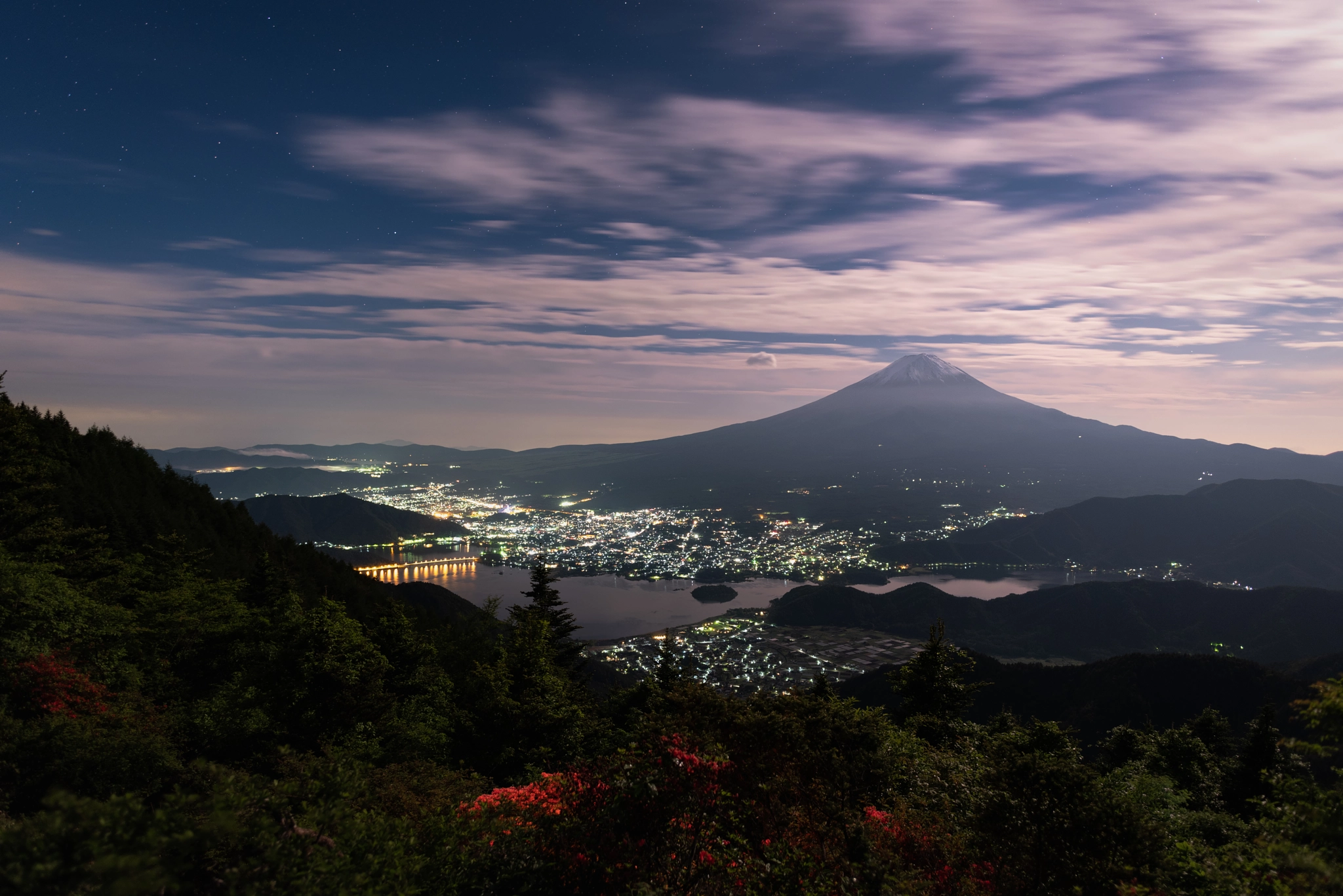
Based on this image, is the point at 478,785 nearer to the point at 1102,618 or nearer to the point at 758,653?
the point at 758,653

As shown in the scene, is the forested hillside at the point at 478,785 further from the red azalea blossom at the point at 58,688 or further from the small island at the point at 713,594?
the small island at the point at 713,594

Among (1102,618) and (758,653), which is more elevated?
(758,653)

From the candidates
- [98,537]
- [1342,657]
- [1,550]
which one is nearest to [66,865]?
[1,550]

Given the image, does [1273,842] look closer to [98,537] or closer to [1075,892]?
[1075,892]

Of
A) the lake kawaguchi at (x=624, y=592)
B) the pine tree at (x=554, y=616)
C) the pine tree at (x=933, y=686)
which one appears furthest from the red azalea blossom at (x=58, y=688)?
the lake kawaguchi at (x=624, y=592)

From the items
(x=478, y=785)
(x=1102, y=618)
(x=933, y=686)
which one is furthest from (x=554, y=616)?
(x=1102, y=618)

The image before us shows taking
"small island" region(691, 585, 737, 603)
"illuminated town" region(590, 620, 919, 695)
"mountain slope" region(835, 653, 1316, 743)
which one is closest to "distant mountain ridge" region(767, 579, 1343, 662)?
"illuminated town" region(590, 620, 919, 695)
